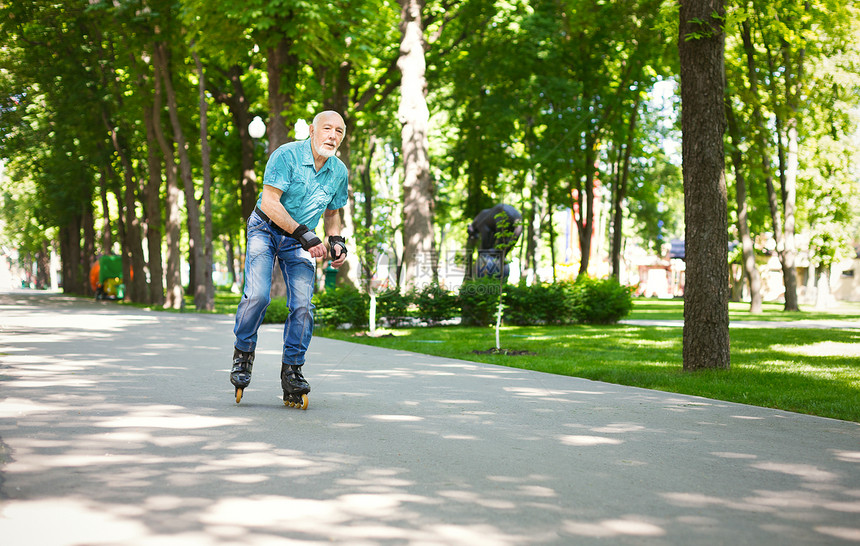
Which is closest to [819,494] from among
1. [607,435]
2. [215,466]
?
[607,435]

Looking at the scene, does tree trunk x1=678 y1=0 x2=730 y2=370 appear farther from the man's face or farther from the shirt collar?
the shirt collar

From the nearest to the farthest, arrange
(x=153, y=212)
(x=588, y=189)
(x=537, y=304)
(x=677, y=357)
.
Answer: (x=677, y=357) → (x=537, y=304) → (x=588, y=189) → (x=153, y=212)

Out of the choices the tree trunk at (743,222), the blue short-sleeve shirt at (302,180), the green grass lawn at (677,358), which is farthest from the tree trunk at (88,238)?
the blue short-sleeve shirt at (302,180)

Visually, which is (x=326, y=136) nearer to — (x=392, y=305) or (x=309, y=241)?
(x=309, y=241)

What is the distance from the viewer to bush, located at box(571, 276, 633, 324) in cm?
1991

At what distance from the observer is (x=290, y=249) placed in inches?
253

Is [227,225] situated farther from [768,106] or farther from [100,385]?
[100,385]

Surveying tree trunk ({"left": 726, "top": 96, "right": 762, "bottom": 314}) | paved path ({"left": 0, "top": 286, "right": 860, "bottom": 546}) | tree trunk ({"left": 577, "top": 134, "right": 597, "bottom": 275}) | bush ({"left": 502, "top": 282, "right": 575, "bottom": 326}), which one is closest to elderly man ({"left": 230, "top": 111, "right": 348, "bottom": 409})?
paved path ({"left": 0, "top": 286, "right": 860, "bottom": 546})

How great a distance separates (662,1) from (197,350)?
33.2ft

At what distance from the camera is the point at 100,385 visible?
7367mm

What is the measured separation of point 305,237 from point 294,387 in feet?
3.60

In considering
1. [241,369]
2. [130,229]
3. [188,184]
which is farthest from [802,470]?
[130,229]

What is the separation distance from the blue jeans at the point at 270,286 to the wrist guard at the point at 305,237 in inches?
8.2

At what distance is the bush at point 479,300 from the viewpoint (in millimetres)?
18297
